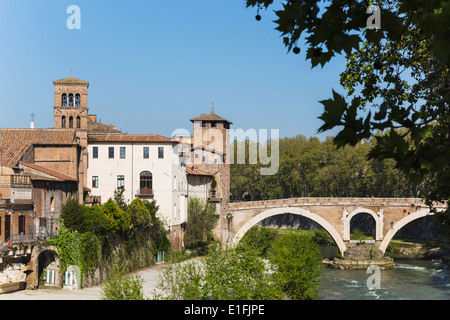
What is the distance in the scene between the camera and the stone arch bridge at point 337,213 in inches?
1677

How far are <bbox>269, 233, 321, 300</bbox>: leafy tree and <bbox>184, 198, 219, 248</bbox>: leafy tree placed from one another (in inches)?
429

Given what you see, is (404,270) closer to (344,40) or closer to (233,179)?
(233,179)

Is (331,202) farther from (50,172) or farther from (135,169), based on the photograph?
(50,172)

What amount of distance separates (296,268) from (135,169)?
1263 cm

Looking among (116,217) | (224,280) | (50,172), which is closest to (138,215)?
(116,217)

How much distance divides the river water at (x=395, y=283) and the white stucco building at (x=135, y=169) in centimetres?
1063

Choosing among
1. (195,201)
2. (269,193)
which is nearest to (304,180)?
(269,193)

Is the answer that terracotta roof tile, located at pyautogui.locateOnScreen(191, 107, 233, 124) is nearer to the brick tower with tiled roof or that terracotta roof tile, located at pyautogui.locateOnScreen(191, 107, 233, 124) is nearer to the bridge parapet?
the brick tower with tiled roof

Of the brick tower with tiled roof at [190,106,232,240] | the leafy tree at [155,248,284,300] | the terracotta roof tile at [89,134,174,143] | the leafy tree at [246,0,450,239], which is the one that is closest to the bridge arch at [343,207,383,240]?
the brick tower with tiled roof at [190,106,232,240]

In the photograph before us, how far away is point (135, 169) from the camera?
113 ft

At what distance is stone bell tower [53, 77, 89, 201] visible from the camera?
109 ft

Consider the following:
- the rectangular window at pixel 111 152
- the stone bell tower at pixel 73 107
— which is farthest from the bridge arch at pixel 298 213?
the stone bell tower at pixel 73 107

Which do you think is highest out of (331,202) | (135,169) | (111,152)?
(111,152)

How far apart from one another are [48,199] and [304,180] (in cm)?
3767
